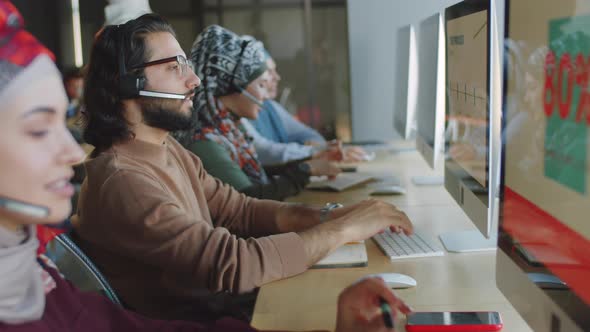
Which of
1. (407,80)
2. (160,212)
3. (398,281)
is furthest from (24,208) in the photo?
(407,80)

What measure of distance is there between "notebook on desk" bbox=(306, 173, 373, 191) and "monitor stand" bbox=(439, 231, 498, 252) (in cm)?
79

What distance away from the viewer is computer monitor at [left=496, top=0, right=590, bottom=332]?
761mm

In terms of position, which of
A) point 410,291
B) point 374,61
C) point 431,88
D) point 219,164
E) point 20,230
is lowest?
point 410,291

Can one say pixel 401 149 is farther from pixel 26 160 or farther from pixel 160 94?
pixel 26 160

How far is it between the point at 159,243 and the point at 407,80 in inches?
64.5

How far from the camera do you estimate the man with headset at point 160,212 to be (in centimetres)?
135

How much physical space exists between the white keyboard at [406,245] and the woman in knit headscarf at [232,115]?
26.8 inches

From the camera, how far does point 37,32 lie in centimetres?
546

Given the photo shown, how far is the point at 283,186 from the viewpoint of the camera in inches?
91.1

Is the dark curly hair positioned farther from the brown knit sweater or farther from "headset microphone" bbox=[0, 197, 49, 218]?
"headset microphone" bbox=[0, 197, 49, 218]

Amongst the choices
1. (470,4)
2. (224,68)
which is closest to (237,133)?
(224,68)

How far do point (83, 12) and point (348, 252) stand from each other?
15.3 feet

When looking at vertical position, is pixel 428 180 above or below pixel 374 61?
below

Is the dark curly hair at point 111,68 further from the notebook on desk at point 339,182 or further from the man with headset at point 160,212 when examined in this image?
the notebook on desk at point 339,182
